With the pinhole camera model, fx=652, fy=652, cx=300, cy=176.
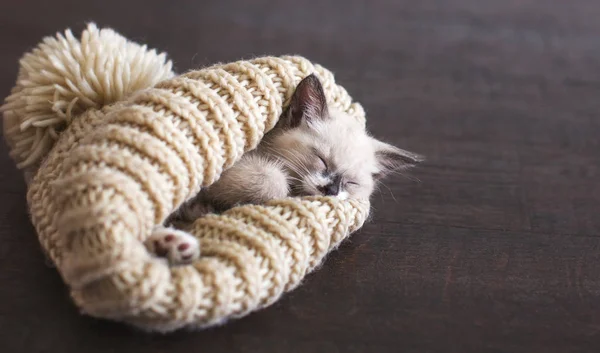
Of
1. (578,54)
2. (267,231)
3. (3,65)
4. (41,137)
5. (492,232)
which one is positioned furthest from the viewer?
(578,54)

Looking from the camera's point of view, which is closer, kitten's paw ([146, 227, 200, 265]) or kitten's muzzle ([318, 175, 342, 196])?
kitten's paw ([146, 227, 200, 265])

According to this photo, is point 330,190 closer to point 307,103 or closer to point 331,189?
point 331,189

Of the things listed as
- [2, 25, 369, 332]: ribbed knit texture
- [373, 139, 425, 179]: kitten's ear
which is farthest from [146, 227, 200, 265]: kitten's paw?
[373, 139, 425, 179]: kitten's ear

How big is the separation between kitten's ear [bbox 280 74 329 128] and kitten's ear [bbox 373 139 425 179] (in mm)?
149

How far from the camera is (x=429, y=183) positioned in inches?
51.1

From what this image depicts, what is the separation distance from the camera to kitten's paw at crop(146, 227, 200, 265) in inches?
33.0

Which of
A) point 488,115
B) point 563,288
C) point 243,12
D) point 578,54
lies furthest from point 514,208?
point 243,12

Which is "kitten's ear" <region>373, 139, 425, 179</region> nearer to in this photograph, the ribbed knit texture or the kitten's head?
the kitten's head

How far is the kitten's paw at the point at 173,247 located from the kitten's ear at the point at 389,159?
47 cm

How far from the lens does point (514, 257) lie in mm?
1117

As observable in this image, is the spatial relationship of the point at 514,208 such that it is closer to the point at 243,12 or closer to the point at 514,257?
the point at 514,257

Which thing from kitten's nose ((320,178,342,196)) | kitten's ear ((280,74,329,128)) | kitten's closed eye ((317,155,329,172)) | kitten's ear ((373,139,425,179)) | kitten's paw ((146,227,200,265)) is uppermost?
kitten's ear ((280,74,329,128))

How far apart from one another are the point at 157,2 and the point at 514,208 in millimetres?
1137

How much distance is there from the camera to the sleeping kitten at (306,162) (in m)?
1.01
